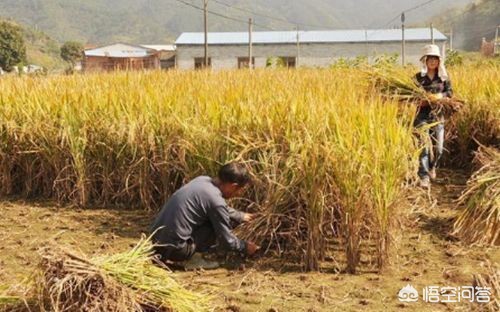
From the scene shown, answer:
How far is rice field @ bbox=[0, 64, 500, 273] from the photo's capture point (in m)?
3.71

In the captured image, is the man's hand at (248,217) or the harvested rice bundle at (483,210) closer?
the man's hand at (248,217)

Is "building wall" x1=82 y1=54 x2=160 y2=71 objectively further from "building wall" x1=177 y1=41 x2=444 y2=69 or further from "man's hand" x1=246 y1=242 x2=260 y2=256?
"building wall" x1=177 y1=41 x2=444 y2=69

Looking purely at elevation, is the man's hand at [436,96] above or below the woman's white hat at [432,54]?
below

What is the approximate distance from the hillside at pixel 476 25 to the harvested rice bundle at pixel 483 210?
6851cm

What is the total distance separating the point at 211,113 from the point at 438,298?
245 cm

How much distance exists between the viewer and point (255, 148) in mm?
4258

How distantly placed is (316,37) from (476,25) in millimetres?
48486

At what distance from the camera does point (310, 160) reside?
375 cm

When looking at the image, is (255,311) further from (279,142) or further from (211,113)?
(211,113)

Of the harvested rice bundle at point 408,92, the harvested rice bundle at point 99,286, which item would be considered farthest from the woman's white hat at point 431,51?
the harvested rice bundle at point 99,286

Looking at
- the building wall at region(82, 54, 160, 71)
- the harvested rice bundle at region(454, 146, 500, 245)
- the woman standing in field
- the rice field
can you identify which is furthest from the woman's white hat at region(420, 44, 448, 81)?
the building wall at region(82, 54, 160, 71)

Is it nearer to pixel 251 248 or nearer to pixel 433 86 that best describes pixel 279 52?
pixel 433 86

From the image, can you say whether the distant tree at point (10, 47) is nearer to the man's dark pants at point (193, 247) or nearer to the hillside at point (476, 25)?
the man's dark pants at point (193, 247)

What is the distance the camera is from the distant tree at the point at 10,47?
145ft
